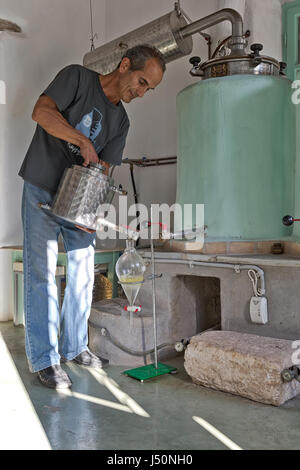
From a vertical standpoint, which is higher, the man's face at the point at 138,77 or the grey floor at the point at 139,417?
the man's face at the point at 138,77

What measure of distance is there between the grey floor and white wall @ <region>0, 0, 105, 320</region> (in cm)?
204

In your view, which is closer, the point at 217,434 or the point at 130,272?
the point at 217,434

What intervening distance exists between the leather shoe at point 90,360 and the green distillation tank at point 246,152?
1145mm

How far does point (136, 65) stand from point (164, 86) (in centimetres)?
215

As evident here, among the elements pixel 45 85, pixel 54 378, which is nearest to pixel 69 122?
pixel 54 378

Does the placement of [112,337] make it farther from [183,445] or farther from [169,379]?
[183,445]

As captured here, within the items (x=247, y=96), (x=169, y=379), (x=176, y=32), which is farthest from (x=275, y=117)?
(x=169, y=379)

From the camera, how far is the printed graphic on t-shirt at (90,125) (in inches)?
104

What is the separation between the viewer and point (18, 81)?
14.7 feet

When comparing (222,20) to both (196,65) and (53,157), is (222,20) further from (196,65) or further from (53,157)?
(53,157)

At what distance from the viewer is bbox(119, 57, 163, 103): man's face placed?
2490 mm

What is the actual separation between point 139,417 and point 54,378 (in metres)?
0.65

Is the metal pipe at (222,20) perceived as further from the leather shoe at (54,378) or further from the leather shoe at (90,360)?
the leather shoe at (54,378)

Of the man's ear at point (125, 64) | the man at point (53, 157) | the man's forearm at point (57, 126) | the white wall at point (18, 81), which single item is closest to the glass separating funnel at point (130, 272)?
the man at point (53, 157)
